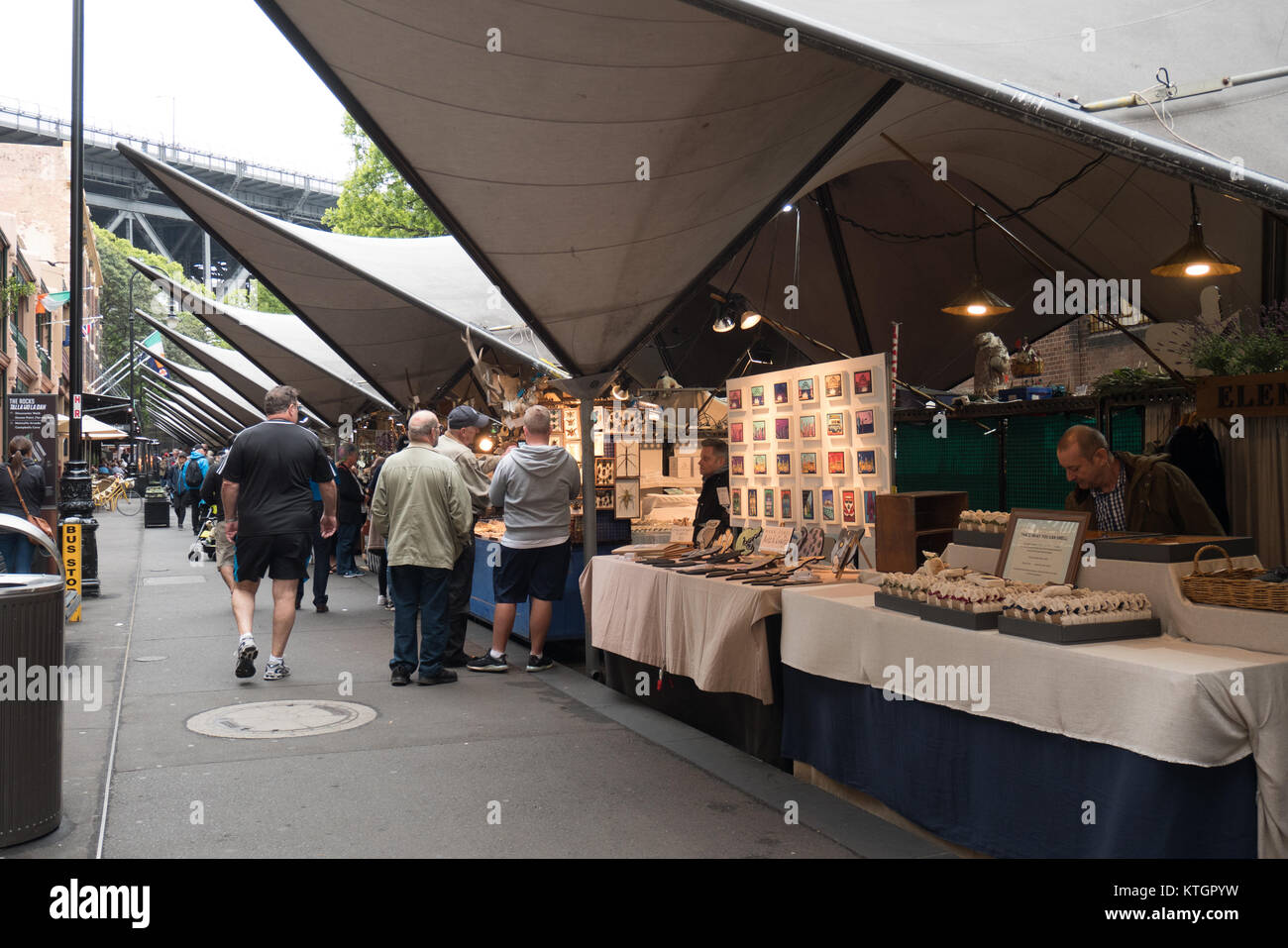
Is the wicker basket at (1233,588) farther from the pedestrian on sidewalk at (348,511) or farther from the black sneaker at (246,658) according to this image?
the pedestrian on sidewalk at (348,511)

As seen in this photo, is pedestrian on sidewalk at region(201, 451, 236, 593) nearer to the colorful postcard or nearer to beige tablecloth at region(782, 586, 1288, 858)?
the colorful postcard

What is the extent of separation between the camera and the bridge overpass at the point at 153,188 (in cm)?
9688

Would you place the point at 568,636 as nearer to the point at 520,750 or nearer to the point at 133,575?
the point at 520,750

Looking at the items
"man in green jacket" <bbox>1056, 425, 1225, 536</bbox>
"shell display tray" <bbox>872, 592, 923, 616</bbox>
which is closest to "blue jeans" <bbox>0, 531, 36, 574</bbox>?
"shell display tray" <bbox>872, 592, 923, 616</bbox>

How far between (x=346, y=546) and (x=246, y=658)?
25.4ft

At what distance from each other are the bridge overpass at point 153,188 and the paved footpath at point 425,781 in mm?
96304

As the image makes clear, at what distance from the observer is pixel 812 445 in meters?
7.00

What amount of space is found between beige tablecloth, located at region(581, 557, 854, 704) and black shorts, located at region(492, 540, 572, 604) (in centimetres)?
49

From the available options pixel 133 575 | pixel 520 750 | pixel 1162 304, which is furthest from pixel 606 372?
A: pixel 133 575

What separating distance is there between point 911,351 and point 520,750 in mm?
9024

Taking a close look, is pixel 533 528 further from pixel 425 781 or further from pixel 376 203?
pixel 376 203

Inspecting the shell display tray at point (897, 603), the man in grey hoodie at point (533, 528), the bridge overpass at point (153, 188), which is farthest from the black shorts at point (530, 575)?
the bridge overpass at point (153, 188)

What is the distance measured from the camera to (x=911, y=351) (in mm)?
13398

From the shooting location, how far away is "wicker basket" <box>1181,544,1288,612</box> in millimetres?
3486
